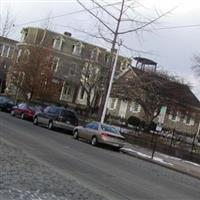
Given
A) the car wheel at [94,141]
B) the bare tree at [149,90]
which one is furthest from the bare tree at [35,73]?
the car wheel at [94,141]

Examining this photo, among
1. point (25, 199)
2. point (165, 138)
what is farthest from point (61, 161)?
point (165, 138)

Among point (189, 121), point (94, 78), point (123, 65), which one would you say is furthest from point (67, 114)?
point (189, 121)

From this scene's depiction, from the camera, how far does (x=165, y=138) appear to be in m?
38.1

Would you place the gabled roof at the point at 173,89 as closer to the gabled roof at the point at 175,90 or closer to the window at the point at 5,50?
the gabled roof at the point at 175,90

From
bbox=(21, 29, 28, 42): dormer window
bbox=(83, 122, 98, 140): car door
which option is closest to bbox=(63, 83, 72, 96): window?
bbox=(21, 29, 28, 42): dormer window

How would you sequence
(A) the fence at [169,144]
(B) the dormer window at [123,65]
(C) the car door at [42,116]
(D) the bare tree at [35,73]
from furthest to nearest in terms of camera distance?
(B) the dormer window at [123,65]
(D) the bare tree at [35,73]
(C) the car door at [42,116]
(A) the fence at [169,144]

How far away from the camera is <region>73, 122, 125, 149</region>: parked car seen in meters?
30.5

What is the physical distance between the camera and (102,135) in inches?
1200

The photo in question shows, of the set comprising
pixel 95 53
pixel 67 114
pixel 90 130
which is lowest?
pixel 90 130

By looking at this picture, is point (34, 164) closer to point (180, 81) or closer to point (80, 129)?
point (80, 129)

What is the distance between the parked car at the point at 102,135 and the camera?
3047 centimetres

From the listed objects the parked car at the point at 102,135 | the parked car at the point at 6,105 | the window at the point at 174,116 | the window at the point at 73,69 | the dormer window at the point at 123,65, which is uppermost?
the dormer window at the point at 123,65

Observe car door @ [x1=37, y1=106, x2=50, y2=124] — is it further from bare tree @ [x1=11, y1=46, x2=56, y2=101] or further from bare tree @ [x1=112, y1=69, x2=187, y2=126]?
bare tree @ [x1=112, y1=69, x2=187, y2=126]

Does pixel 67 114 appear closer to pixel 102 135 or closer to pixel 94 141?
pixel 94 141
